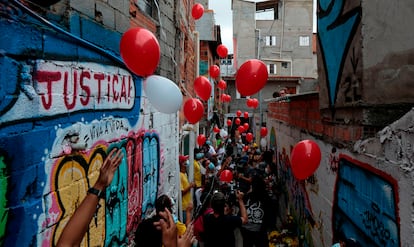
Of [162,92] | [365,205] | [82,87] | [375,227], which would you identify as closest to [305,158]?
[365,205]

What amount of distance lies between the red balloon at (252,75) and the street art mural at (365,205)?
4.60 feet

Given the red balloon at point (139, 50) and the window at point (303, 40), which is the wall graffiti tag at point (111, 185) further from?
the window at point (303, 40)

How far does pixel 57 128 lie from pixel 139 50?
852 mm

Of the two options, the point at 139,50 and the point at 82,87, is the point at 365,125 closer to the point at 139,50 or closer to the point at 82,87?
the point at 139,50

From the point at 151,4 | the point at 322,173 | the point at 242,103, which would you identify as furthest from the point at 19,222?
the point at 242,103

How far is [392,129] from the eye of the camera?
99.8 inches

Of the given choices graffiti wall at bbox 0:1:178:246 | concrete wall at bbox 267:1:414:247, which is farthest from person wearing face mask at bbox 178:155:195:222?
concrete wall at bbox 267:1:414:247

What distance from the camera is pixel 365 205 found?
304 centimetres

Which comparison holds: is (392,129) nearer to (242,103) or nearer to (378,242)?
(378,242)

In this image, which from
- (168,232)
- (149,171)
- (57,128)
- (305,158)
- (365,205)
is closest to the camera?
(168,232)

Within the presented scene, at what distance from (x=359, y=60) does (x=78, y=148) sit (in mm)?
2460

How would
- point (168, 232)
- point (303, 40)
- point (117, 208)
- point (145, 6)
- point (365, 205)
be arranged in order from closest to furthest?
point (168, 232) < point (365, 205) < point (117, 208) < point (145, 6) < point (303, 40)

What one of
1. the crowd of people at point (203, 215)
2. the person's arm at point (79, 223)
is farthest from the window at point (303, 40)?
the person's arm at point (79, 223)

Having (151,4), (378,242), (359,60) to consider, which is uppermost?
(151,4)
